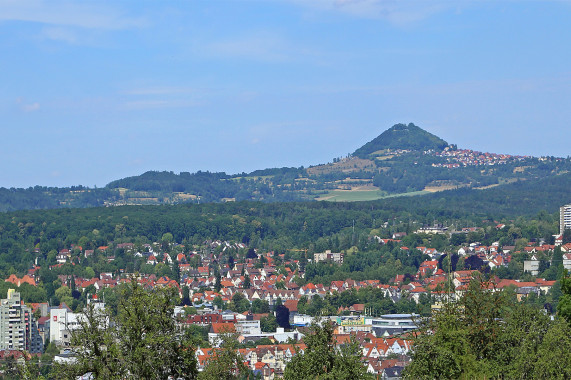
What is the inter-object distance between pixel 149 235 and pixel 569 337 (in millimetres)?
157749

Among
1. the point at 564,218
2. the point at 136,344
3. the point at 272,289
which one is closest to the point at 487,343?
the point at 136,344

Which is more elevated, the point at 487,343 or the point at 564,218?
the point at 564,218

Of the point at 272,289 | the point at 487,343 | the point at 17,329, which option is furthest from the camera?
the point at 272,289

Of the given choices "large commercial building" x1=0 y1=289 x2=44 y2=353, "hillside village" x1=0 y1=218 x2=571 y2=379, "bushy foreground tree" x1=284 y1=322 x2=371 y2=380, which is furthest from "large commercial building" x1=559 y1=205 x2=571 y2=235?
"bushy foreground tree" x1=284 y1=322 x2=371 y2=380

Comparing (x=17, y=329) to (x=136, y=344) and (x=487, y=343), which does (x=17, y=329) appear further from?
(x=136, y=344)

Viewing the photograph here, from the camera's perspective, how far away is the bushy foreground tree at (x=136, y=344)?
26203 mm

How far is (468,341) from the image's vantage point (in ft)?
106

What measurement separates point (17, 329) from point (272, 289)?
44.8 meters

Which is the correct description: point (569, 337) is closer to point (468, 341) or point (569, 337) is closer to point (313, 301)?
point (468, 341)

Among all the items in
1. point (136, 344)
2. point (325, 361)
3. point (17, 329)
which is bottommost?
point (17, 329)

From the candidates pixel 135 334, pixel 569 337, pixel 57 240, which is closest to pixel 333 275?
pixel 57 240

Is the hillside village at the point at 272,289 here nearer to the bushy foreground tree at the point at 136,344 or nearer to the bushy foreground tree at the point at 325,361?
the bushy foreground tree at the point at 325,361

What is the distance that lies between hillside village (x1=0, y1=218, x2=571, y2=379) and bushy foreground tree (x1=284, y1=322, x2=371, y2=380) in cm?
3487

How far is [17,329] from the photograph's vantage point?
90.2 metres
